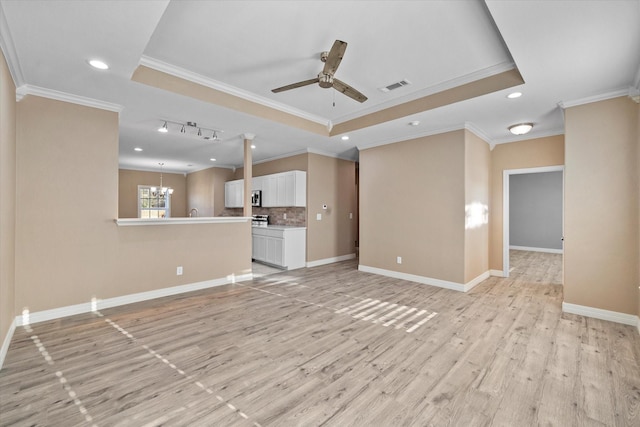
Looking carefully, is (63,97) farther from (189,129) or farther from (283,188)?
(283,188)

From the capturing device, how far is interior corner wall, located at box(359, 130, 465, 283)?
4.78 metres

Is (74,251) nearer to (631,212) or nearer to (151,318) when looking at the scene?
(151,318)

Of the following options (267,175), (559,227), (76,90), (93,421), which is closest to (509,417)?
(93,421)

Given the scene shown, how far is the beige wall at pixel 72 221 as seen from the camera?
3.31 m

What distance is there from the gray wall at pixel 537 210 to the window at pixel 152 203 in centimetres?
1170

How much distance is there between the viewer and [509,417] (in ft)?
6.04

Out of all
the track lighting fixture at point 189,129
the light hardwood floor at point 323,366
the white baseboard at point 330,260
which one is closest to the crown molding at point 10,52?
the track lighting fixture at point 189,129

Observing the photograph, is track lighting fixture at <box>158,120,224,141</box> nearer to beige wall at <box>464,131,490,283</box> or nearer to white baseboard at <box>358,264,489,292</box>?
white baseboard at <box>358,264,489,292</box>

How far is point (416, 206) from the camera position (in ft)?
17.3

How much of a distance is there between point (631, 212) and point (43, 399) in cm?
584

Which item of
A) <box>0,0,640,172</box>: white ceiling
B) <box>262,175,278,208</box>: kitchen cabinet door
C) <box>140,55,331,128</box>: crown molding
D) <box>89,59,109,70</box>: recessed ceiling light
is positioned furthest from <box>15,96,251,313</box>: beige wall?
<box>262,175,278,208</box>: kitchen cabinet door

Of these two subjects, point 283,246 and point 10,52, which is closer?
point 10,52

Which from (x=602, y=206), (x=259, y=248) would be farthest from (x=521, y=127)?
(x=259, y=248)

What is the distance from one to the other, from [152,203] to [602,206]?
1137 centimetres
